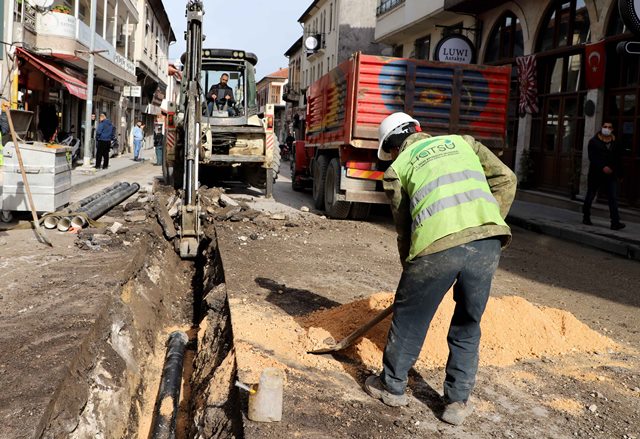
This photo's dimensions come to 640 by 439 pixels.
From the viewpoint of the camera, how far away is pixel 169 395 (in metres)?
4.79

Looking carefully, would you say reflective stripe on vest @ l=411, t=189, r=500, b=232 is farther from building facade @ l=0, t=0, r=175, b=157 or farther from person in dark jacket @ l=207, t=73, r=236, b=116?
person in dark jacket @ l=207, t=73, r=236, b=116

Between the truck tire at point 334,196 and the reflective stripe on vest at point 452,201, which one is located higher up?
the reflective stripe on vest at point 452,201

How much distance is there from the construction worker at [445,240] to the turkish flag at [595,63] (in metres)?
12.3

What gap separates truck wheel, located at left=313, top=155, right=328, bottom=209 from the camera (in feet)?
44.5

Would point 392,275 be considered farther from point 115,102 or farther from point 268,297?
point 115,102

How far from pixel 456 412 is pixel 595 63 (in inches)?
516

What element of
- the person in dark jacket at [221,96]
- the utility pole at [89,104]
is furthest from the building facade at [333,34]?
the person in dark jacket at [221,96]

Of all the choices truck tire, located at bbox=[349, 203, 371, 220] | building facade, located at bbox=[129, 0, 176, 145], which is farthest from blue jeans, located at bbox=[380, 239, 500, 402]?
building facade, located at bbox=[129, 0, 176, 145]

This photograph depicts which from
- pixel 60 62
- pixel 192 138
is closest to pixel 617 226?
pixel 192 138

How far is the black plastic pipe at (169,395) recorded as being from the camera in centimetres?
436

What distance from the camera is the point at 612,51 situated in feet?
48.0

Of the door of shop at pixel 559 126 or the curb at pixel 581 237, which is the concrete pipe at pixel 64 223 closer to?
the curb at pixel 581 237

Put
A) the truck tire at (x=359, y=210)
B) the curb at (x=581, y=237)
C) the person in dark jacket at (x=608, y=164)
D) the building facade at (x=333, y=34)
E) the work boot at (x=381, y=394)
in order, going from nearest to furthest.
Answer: the work boot at (x=381, y=394) < the curb at (x=581, y=237) < the person in dark jacket at (x=608, y=164) < the truck tire at (x=359, y=210) < the building facade at (x=333, y=34)

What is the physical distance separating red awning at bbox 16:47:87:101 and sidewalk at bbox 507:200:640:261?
14.0 meters
